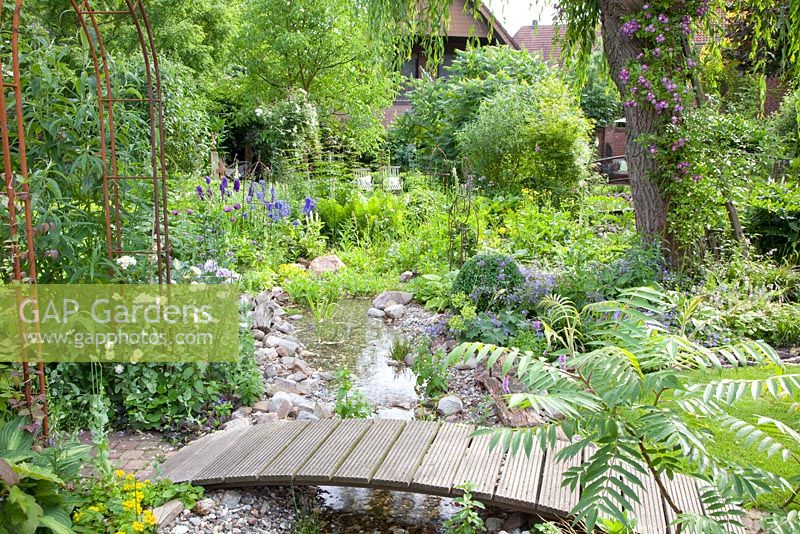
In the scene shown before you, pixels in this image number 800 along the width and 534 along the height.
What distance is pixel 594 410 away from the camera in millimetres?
1819

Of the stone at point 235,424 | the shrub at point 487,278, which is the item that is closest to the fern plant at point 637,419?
the stone at point 235,424

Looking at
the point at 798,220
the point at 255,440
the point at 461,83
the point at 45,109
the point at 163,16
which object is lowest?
the point at 255,440

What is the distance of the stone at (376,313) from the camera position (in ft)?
22.7

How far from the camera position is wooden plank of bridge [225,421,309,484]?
10.1 feet

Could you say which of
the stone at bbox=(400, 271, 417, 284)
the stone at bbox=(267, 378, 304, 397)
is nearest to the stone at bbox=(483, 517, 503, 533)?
the stone at bbox=(267, 378, 304, 397)

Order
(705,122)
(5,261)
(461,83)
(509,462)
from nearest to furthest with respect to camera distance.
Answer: (509,462), (5,261), (705,122), (461,83)

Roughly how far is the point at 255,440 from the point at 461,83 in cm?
1116

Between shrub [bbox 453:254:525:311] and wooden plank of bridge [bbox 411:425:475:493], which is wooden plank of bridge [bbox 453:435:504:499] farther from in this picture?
shrub [bbox 453:254:525:311]

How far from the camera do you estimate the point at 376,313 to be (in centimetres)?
695

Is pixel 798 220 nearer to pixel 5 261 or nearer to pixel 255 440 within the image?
pixel 255 440

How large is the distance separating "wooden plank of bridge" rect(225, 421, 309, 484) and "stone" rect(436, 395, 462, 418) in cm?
102

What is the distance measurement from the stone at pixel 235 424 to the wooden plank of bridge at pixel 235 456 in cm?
18

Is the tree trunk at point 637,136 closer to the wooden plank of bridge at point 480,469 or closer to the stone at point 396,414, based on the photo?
the stone at point 396,414

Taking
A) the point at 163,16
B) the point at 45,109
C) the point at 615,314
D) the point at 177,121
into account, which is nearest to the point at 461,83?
the point at 177,121
